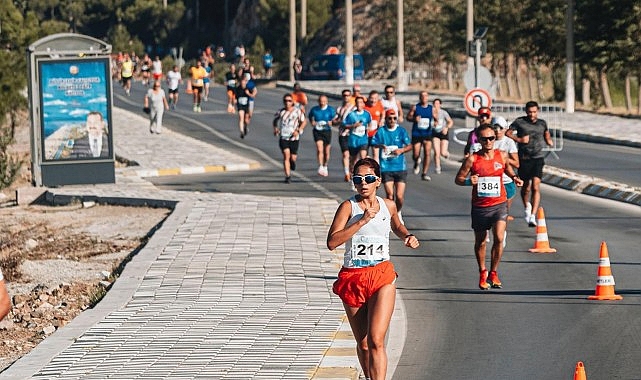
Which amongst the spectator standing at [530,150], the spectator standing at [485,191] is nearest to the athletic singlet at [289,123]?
the spectator standing at [530,150]

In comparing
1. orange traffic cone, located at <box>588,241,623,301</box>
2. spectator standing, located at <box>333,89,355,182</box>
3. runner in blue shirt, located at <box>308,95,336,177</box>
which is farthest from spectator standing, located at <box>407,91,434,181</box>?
orange traffic cone, located at <box>588,241,623,301</box>

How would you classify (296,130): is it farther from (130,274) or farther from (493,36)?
(493,36)

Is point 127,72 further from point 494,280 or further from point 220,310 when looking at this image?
point 220,310

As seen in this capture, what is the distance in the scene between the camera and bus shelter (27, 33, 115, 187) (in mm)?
30031

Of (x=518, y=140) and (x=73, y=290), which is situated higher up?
(x=518, y=140)

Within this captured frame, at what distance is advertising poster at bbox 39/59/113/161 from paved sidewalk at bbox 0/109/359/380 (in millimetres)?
6501

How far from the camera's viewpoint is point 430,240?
2009 cm

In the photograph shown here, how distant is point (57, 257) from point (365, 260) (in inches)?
452

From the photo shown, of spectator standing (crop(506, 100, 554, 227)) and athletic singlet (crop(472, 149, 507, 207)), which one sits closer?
athletic singlet (crop(472, 149, 507, 207))

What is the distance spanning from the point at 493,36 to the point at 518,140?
148 ft

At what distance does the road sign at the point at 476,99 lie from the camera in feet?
106

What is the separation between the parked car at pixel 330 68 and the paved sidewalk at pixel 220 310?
54839 mm

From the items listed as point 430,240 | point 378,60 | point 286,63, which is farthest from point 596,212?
point 286,63

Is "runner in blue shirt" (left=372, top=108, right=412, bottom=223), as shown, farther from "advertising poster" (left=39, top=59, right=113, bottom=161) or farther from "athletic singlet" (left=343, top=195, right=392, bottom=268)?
"athletic singlet" (left=343, top=195, right=392, bottom=268)
